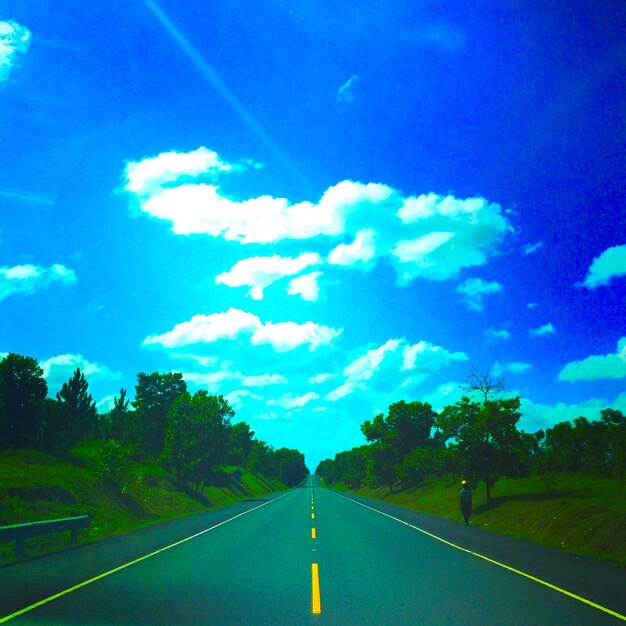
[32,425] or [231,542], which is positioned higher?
[32,425]

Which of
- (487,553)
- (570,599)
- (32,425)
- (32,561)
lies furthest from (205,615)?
(32,425)

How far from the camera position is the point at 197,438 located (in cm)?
5556

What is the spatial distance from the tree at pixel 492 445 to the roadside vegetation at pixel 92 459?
56.4 ft

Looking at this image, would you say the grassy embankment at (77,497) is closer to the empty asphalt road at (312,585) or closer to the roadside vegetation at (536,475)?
the empty asphalt road at (312,585)

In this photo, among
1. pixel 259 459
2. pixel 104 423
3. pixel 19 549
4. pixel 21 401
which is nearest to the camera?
pixel 19 549

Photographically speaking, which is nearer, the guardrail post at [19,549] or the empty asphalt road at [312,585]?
the empty asphalt road at [312,585]

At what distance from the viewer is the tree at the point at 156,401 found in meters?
87.8

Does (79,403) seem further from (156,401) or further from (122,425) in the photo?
(156,401)

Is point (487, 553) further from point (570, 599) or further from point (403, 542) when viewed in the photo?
point (570, 599)

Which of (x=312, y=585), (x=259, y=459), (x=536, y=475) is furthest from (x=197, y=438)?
(x=259, y=459)

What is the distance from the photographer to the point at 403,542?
16984mm

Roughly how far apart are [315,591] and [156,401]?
86903 millimetres

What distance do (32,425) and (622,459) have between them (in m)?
47.4

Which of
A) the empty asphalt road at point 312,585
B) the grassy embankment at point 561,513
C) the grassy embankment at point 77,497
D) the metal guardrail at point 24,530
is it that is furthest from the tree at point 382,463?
the metal guardrail at point 24,530
